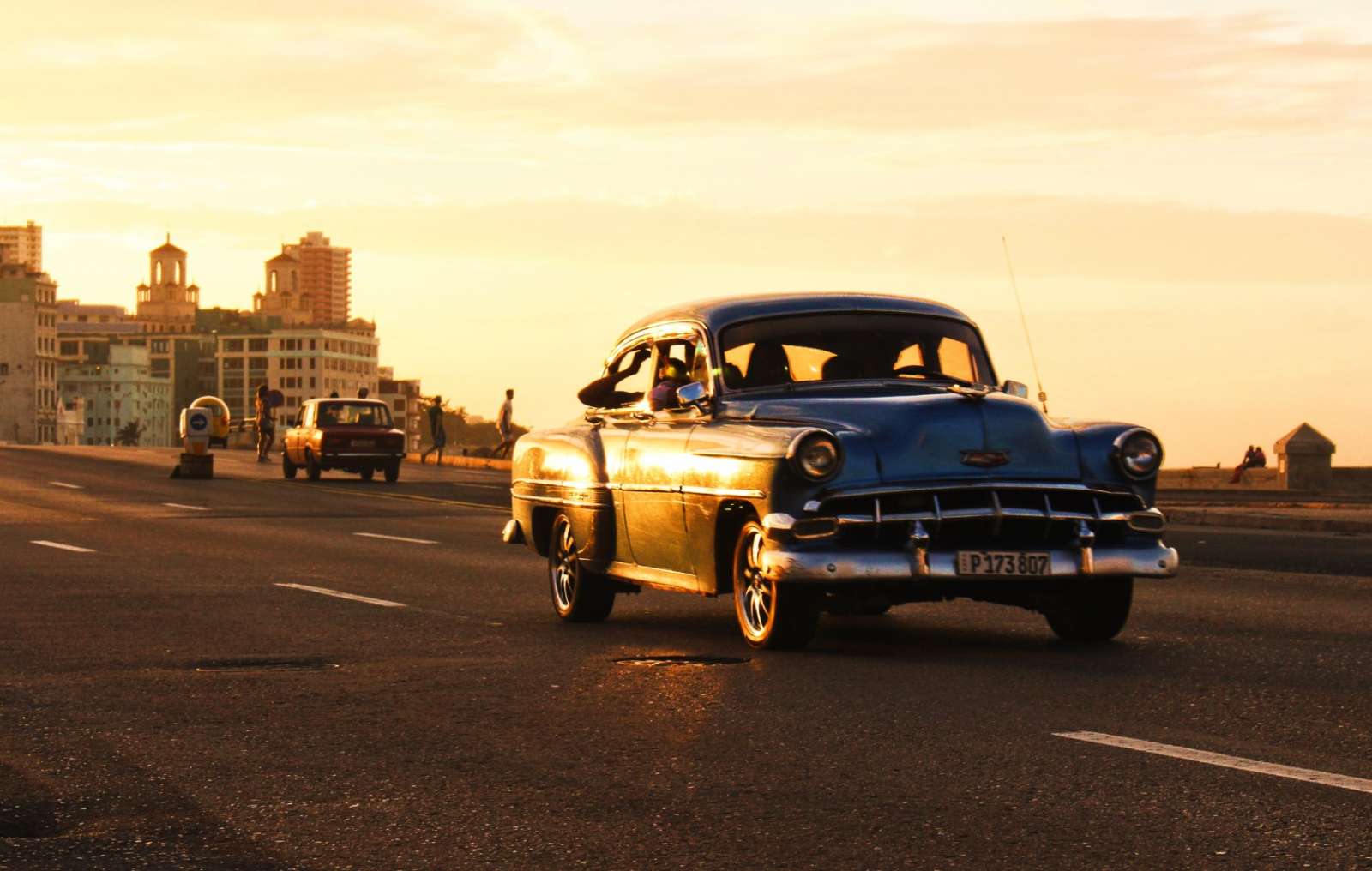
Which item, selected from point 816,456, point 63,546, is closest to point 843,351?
point 816,456

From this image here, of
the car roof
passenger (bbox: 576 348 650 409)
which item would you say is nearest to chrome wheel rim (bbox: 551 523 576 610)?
passenger (bbox: 576 348 650 409)

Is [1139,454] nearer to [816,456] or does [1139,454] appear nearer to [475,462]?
[816,456]

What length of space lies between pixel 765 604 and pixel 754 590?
136mm

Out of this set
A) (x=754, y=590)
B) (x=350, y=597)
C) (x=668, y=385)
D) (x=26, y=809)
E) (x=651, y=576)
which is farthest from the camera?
(x=350, y=597)

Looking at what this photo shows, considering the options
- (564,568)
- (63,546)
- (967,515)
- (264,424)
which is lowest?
(63,546)

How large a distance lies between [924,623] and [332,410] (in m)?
33.9

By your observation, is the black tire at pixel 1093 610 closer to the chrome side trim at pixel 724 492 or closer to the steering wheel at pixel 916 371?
the steering wheel at pixel 916 371

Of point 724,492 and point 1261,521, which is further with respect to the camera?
point 1261,521

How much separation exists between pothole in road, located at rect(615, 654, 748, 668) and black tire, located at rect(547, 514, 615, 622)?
209 centimetres

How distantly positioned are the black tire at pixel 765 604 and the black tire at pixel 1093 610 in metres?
1.35

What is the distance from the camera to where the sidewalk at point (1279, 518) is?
26484 mm

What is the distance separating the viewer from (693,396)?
37.1 ft

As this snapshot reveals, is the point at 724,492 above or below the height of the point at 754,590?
above

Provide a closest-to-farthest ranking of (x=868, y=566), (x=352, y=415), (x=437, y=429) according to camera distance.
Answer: (x=868, y=566) → (x=352, y=415) → (x=437, y=429)
